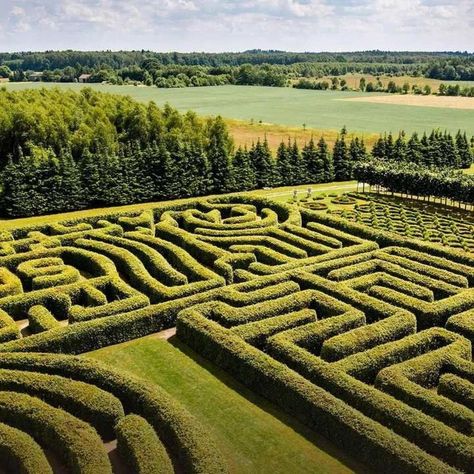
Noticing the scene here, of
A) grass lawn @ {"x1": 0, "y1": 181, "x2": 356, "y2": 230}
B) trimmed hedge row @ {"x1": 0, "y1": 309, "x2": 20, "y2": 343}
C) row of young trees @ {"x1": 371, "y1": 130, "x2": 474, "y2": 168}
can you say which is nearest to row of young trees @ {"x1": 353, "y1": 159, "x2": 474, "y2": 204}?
grass lawn @ {"x1": 0, "y1": 181, "x2": 356, "y2": 230}

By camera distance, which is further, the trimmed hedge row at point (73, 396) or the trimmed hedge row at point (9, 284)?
the trimmed hedge row at point (9, 284)

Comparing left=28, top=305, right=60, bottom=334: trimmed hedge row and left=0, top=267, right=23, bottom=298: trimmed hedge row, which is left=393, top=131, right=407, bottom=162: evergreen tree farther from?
left=28, top=305, right=60, bottom=334: trimmed hedge row

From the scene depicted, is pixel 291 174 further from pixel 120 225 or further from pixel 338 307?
pixel 338 307

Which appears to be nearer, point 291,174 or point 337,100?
point 291,174

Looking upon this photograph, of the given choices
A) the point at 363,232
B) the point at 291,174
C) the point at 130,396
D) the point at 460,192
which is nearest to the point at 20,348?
the point at 130,396

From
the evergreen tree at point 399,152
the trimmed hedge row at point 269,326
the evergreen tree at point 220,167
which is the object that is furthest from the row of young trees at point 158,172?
the trimmed hedge row at point 269,326

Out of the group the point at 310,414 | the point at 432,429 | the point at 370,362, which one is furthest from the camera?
the point at 370,362

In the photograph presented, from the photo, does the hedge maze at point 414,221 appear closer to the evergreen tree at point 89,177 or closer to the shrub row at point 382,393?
the shrub row at point 382,393

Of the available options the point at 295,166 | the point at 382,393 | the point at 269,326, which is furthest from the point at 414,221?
the point at 382,393
